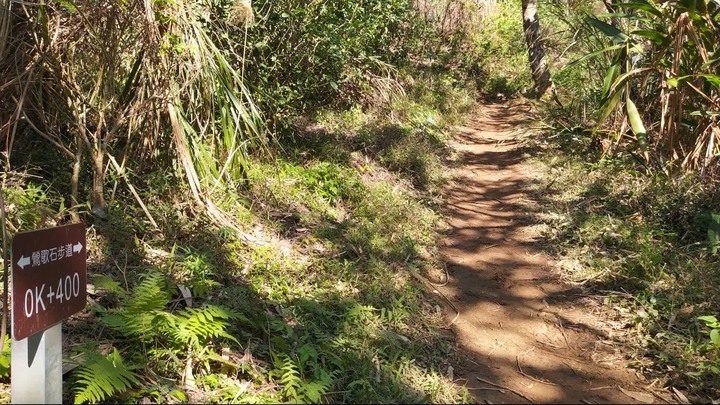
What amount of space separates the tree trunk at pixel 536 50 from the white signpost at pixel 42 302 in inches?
459

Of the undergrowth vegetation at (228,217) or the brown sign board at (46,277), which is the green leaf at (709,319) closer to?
the undergrowth vegetation at (228,217)

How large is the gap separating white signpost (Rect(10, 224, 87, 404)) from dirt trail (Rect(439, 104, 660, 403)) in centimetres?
242

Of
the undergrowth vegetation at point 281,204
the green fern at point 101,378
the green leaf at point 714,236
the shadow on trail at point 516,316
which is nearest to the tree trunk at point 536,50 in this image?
the undergrowth vegetation at point 281,204

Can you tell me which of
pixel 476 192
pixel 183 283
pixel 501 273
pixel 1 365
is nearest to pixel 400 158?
pixel 476 192

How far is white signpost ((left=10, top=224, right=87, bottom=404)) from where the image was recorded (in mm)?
2166

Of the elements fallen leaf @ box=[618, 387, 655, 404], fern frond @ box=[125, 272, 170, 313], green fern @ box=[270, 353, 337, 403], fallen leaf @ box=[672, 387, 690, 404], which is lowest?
fallen leaf @ box=[618, 387, 655, 404]

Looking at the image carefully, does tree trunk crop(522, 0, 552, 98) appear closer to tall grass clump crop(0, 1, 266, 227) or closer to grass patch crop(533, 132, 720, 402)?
grass patch crop(533, 132, 720, 402)

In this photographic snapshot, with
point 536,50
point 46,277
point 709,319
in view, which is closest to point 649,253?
point 709,319

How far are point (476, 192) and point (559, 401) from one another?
14.6 ft

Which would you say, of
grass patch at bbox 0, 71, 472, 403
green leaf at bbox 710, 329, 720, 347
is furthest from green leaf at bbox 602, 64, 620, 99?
green leaf at bbox 710, 329, 720, 347

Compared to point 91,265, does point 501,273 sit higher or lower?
lower

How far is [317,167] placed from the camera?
6.95 meters

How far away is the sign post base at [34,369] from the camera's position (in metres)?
2.27

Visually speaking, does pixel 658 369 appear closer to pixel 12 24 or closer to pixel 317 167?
pixel 317 167
